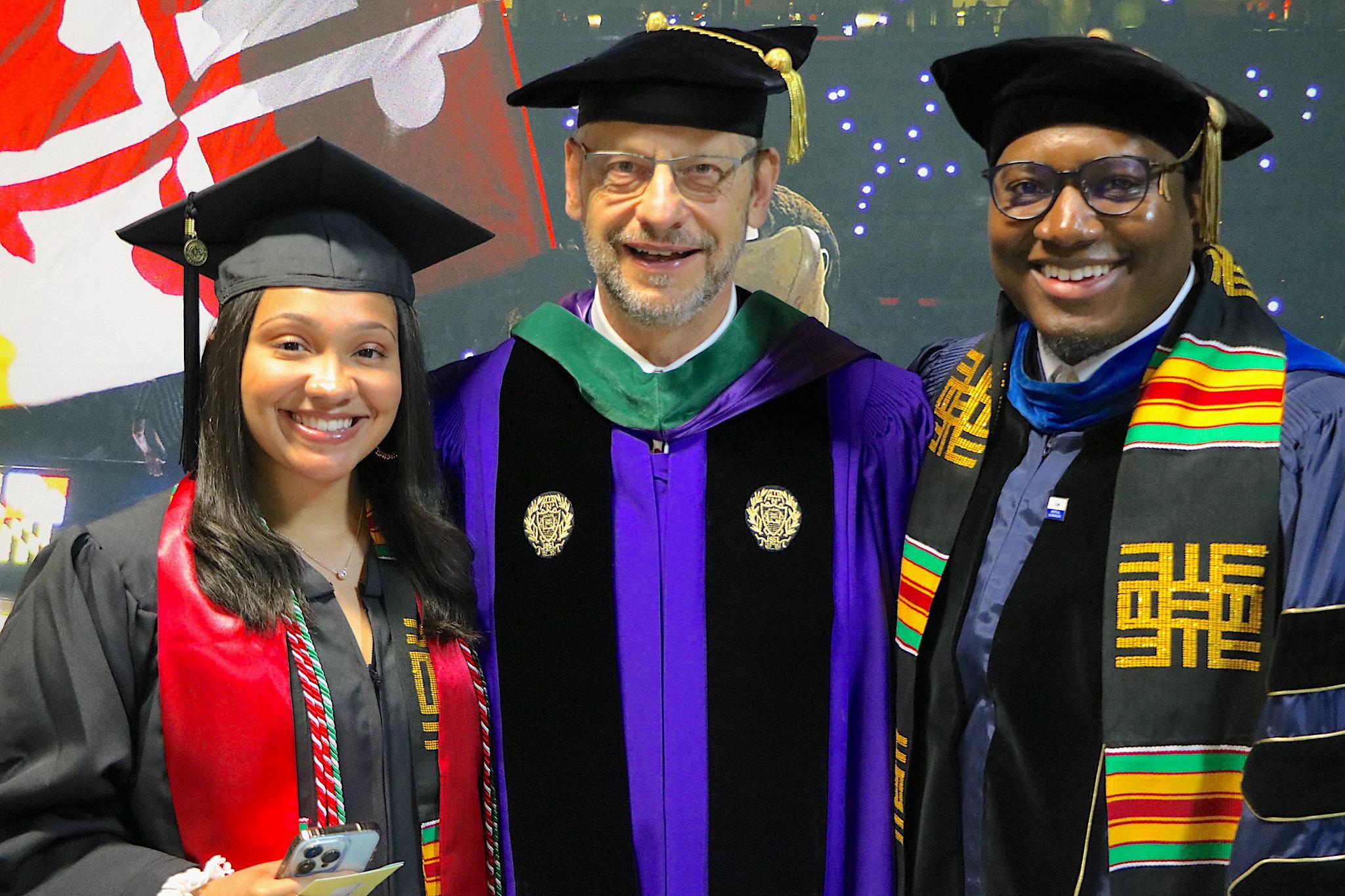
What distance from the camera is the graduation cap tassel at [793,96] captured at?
97.3 inches

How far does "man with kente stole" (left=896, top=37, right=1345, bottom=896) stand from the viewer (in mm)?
1860

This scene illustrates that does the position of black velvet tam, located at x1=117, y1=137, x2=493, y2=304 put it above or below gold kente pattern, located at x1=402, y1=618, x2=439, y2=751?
above

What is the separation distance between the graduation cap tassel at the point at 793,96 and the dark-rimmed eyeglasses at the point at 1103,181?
1.82ft

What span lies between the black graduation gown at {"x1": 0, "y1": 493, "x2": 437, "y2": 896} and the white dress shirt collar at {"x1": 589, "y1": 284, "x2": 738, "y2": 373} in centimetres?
79

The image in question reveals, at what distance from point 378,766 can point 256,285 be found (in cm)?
83

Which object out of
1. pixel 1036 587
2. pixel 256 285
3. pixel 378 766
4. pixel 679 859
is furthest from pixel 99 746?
pixel 1036 587

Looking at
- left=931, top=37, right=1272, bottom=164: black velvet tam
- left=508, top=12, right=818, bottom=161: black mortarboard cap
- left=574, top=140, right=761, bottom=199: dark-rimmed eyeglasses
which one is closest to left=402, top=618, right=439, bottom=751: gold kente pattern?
left=574, top=140, right=761, bottom=199: dark-rimmed eyeglasses

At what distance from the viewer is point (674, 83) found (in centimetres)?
238

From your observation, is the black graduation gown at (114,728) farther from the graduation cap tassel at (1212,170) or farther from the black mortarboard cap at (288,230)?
the graduation cap tassel at (1212,170)

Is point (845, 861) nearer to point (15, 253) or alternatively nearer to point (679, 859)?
point (679, 859)

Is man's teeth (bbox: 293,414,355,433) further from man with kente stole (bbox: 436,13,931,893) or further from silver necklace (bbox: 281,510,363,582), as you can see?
man with kente stole (bbox: 436,13,931,893)

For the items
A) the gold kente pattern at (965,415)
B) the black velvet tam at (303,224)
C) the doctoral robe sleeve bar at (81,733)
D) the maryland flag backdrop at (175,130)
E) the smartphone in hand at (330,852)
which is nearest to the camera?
the smartphone in hand at (330,852)

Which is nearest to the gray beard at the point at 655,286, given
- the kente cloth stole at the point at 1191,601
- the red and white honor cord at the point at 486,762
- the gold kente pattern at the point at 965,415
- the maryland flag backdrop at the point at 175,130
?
the gold kente pattern at the point at 965,415

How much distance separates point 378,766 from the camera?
6.49 feet
